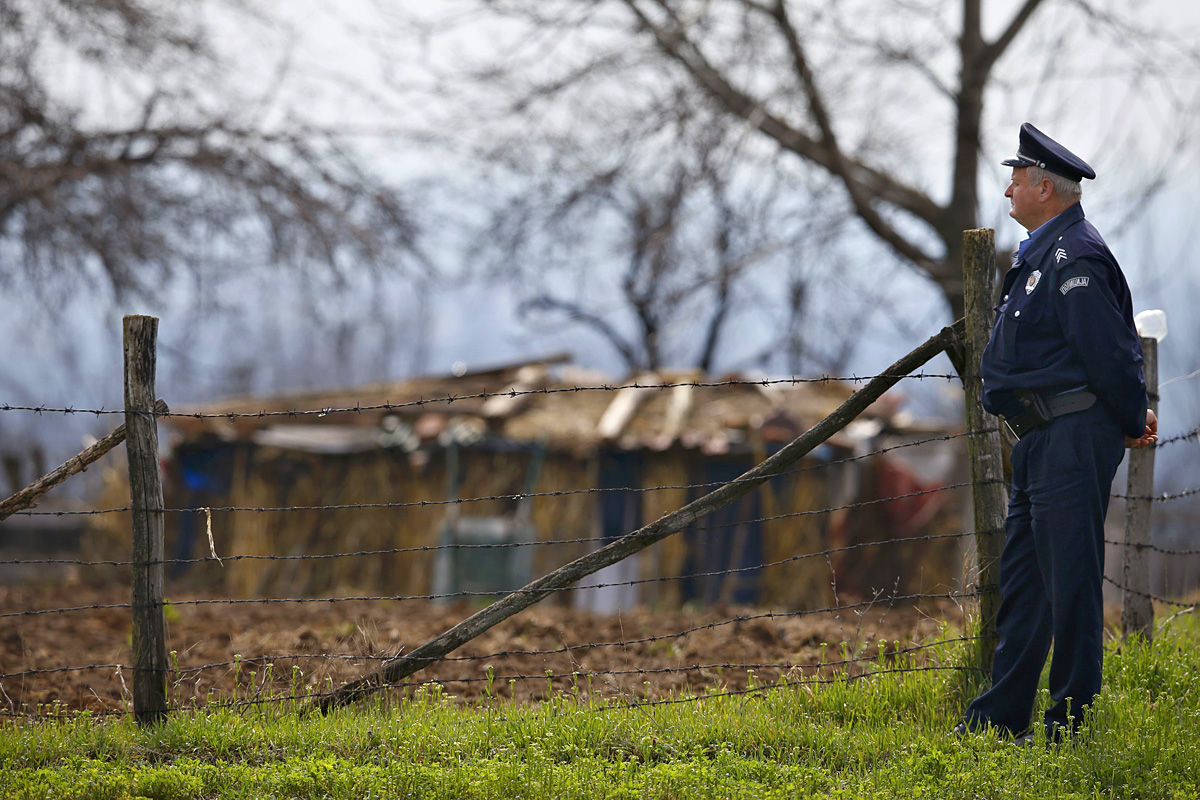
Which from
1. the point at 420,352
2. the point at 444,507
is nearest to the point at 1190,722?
the point at 444,507

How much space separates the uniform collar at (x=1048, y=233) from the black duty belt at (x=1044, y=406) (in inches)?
21.1

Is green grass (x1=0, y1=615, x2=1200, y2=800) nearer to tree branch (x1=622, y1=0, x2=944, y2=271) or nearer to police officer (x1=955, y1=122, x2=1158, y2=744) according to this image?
police officer (x1=955, y1=122, x2=1158, y2=744)

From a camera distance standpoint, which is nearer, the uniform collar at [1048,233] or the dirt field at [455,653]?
the uniform collar at [1048,233]

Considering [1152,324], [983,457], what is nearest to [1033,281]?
[983,457]

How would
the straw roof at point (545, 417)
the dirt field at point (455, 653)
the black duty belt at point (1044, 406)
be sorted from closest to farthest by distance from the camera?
the black duty belt at point (1044, 406)
the dirt field at point (455, 653)
the straw roof at point (545, 417)

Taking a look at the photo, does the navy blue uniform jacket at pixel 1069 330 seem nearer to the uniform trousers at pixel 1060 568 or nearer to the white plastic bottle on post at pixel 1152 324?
the uniform trousers at pixel 1060 568

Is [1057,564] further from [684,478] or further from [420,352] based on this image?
[420,352]

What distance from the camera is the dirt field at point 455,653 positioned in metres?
5.14

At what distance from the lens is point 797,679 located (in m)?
4.95

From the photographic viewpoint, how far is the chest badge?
4.18 meters

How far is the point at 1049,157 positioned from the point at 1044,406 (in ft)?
3.28

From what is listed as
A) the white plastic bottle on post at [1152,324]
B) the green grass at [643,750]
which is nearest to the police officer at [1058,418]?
the green grass at [643,750]

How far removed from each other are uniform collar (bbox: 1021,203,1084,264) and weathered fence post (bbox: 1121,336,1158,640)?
1818 mm

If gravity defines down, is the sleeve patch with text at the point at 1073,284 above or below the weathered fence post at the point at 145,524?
above
